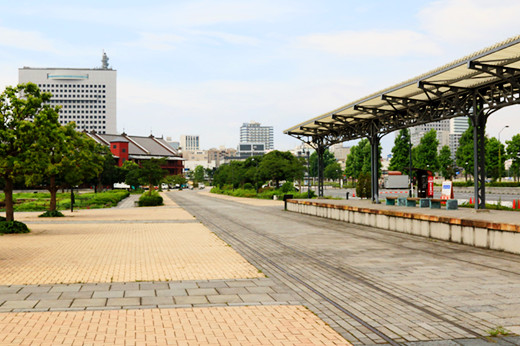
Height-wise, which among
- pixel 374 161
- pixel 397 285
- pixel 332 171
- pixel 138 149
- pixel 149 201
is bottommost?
pixel 149 201

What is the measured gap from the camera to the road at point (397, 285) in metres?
6.30

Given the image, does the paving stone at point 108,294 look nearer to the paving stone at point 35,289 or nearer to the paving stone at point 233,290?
the paving stone at point 35,289

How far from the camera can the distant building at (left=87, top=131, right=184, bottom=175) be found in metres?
124

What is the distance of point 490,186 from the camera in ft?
211

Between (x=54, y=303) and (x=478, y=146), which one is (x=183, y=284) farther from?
(x=478, y=146)

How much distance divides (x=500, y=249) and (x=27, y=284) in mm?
12689

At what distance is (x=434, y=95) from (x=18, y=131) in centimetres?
1864

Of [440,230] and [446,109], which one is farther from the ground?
[446,109]

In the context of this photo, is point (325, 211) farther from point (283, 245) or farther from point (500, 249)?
point (500, 249)

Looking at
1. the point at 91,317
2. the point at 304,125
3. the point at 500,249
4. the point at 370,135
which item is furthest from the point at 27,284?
the point at 304,125

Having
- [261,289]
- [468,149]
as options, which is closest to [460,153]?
[468,149]

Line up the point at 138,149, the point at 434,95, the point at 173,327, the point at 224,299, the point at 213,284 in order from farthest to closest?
the point at 138,149
the point at 434,95
the point at 213,284
the point at 224,299
the point at 173,327

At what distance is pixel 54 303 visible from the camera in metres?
7.66

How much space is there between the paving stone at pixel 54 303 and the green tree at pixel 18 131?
Answer: 37.5ft
